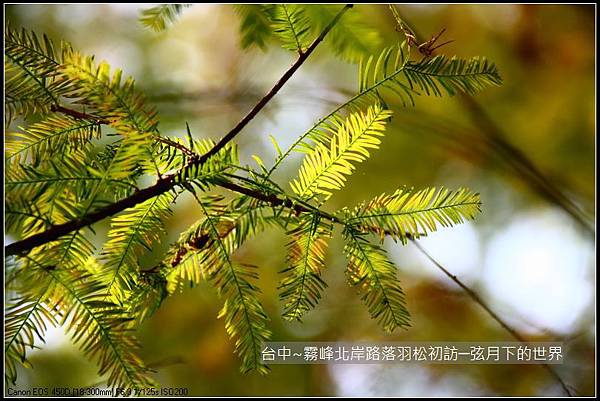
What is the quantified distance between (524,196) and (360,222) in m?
1.26

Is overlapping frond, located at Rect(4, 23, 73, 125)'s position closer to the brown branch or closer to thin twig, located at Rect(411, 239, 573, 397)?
the brown branch

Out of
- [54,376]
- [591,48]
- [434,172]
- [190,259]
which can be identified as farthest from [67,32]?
[591,48]

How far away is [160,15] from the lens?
394 mm

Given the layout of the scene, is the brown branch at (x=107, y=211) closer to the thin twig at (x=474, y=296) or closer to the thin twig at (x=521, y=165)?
the thin twig at (x=474, y=296)

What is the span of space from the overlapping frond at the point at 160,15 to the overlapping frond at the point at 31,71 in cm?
8

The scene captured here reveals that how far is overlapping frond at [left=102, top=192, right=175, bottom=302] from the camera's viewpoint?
36cm

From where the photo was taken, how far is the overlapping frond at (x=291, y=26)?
331mm

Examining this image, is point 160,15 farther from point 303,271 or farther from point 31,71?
point 303,271

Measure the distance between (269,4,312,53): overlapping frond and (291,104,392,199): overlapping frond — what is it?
7cm

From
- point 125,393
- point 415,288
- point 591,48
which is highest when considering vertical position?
point 591,48

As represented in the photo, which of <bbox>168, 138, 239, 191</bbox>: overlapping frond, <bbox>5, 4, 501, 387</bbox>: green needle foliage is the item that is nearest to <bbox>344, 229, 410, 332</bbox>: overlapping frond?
<bbox>5, 4, 501, 387</bbox>: green needle foliage

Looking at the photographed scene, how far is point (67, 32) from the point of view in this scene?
4.85ft

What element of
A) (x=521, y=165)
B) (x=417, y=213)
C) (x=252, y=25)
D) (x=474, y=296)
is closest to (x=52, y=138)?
(x=252, y=25)

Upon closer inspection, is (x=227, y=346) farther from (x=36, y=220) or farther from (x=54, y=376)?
(x=36, y=220)
